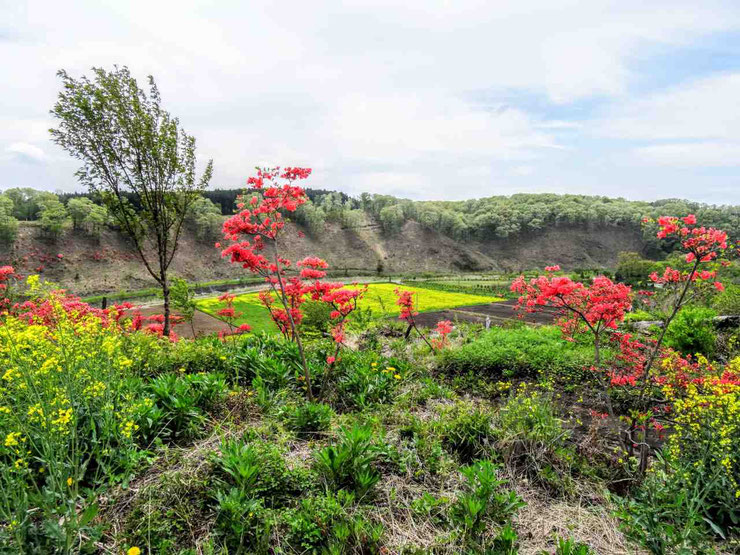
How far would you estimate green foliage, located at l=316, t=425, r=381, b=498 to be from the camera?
337 cm

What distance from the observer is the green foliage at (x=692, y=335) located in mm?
8391

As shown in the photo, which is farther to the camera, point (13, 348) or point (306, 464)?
point (306, 464)

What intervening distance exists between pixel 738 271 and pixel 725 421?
27.7 m

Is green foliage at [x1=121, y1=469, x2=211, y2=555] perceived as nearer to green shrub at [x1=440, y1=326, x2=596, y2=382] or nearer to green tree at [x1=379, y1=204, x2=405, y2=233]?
green shrub at [x1=440, y1=326, x2=596, y2=382]

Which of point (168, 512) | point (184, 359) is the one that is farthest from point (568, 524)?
point (184, 359)

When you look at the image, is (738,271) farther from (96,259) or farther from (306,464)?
(96,259)

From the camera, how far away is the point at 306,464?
3.73 m

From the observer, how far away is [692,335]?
8.50m

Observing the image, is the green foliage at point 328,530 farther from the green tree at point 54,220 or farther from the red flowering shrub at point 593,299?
the green tree at point 54,220

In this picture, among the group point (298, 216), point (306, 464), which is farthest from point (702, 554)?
point (298, 216)

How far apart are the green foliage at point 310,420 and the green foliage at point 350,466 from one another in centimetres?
76

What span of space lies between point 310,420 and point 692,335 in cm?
952

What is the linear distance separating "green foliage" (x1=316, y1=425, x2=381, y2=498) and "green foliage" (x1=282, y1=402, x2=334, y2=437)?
765 mm

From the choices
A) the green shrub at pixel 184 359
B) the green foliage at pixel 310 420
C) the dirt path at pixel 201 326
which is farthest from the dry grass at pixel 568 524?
the dirt path at pixel 201 326
